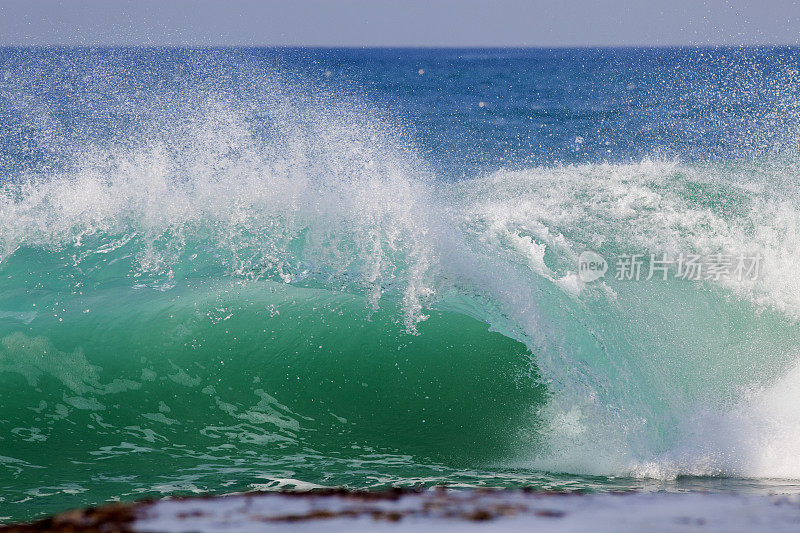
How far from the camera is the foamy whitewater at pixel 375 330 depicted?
406cm

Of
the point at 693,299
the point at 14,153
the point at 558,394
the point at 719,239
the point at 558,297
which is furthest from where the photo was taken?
the point at 14,153

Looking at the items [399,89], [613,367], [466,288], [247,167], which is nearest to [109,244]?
[247,167]

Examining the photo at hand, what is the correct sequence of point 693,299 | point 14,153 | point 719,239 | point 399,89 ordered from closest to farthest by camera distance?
point 693,299 → point 719,239 → point 14,153 → point 399,89

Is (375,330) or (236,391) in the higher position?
(375,330)

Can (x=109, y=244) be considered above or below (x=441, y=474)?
above

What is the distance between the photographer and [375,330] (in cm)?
525

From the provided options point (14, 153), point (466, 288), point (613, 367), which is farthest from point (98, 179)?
point (14, 153)

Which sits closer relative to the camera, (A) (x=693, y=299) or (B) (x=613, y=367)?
(B) (x=613, y=367)

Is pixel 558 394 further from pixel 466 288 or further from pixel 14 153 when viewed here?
pixel 14 153

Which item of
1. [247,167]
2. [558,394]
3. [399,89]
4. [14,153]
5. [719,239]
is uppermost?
[399,89]

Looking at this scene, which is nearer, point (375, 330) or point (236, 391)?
point (236, 391)

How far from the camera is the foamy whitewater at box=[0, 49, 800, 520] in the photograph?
4.06 m

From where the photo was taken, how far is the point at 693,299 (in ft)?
18.1

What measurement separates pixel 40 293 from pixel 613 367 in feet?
13.3
